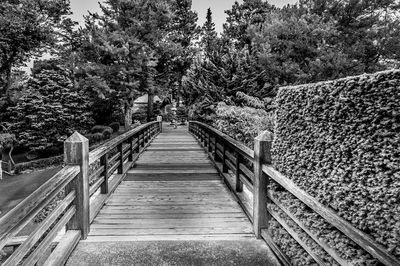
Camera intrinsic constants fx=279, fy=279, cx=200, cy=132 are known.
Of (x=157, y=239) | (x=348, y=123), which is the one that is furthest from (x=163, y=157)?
(x=348, y=123)

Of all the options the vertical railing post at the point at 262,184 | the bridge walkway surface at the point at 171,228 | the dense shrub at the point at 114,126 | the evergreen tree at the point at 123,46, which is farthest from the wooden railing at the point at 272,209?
the dense shrub at the point at 114,126

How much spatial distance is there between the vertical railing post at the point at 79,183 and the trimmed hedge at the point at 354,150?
2.35 metres

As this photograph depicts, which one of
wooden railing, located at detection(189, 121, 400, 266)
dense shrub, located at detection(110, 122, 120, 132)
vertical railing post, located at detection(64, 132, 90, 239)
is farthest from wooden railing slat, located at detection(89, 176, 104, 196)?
dense shrub, located at detection(110, 122, 120, 132)

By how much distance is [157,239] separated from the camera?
326cm

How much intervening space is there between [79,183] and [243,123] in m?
7.32

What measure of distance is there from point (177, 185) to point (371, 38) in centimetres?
1877

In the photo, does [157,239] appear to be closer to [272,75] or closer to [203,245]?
[203,245]

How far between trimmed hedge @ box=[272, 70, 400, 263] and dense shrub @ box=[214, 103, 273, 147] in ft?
22.8

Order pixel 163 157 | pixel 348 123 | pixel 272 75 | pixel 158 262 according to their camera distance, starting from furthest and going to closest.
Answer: pixel 272 75 → pixel 163 157 → pixel 158 262 → pixel 348 123

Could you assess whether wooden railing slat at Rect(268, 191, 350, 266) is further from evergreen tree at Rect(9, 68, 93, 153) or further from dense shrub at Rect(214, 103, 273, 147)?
evergreen tree at Rect(9, 68, 93, 153)

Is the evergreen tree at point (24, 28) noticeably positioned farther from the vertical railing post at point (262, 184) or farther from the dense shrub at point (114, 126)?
the vertical railing post at point (262, 184)

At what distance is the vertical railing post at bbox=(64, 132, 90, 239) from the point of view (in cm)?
316

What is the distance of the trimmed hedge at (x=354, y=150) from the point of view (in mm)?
1593

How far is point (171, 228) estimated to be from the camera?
359 cm
